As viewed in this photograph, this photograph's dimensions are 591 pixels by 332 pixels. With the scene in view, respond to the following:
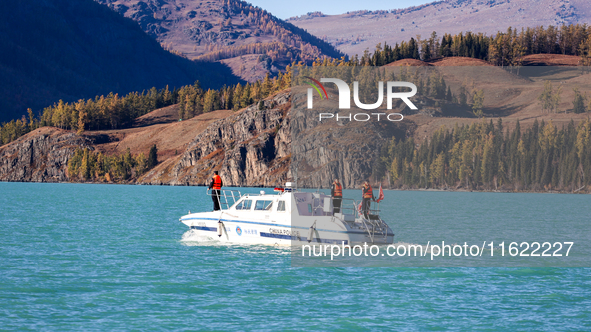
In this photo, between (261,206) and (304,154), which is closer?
(261,206)

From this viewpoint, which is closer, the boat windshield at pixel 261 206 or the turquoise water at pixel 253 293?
the turquoise water at pixel 253 293

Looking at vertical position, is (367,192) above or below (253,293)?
above

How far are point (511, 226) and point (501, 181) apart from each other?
116 m

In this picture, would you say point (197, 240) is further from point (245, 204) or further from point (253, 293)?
point (253, 293)

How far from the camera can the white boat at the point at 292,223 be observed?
1292 inches

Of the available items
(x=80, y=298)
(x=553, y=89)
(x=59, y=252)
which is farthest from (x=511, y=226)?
(x=553, y=89)

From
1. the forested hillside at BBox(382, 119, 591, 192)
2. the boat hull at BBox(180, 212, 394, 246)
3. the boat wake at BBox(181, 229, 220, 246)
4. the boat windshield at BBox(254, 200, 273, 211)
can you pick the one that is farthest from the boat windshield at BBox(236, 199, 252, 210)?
the forested hillside at BBox(382, 119, 591, 192)

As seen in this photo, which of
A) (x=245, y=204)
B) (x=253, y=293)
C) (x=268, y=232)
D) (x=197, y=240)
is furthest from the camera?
(x=197, y=240)

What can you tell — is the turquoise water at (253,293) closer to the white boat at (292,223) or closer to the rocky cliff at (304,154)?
the white boat at (292,223)

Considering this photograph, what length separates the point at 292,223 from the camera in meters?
33.7

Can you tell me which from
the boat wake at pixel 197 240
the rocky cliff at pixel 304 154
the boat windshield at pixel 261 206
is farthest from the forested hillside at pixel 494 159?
the boat windshield at pixel 261 206

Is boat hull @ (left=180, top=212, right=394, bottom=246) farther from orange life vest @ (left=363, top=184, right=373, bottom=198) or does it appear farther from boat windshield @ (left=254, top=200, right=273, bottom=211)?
orange life vest @ (left=363, top=184, right=373, bottom=198)

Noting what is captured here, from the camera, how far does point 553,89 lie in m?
199

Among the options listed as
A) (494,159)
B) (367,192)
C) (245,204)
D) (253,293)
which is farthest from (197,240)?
(494,159)
